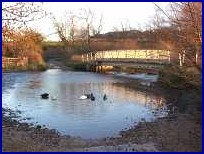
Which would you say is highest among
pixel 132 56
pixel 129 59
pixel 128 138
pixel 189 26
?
pixel 189 26

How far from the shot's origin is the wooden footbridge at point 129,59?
1666 inches

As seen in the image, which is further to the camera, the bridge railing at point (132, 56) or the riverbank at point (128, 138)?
the bridge railing at point (132, 56)

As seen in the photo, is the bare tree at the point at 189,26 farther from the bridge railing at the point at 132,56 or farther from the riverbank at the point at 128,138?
the bridge railing at the point at 132,56

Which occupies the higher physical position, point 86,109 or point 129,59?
point 129,59

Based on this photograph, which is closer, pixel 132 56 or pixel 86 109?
pixel 86 109

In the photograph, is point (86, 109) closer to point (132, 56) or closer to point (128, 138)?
point (128, 138)

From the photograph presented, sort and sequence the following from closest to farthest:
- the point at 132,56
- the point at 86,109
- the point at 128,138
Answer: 1. the point at 128,138
2. the point at 86,109
3. the point at 132,56

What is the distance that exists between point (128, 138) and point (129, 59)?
35.5 meters

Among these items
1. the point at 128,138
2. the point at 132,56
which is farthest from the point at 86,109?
the point at 132,56

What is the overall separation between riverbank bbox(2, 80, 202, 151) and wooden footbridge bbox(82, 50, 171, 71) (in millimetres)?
16808

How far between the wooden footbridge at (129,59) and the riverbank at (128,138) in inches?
662

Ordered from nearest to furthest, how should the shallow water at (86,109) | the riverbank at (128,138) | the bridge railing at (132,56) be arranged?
the riverbank at (128,138) < the shallow water at (86,109) < the bridge railing at (132,56)

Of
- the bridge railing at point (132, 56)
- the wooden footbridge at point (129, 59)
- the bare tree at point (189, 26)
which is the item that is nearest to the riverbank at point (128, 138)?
the bare tree at point (189, 26)

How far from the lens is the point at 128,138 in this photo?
16.4m
